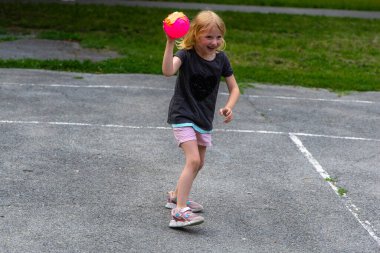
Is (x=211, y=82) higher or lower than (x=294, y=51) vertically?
higher

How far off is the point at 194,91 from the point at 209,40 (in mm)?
450

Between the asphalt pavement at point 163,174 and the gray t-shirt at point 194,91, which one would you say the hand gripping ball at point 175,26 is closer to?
the gray t-shirt at point 194,91

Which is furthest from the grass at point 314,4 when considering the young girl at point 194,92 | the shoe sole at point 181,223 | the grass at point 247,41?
the shoe sole at point 181,223

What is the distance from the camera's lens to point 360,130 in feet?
37.2

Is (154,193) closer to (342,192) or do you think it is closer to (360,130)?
(342,192)

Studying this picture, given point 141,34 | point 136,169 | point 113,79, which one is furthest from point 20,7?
point 136,169

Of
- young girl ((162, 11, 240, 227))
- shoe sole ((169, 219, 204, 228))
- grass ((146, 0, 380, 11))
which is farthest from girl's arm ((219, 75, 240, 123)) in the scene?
grass ((146, 0, 380, 11))

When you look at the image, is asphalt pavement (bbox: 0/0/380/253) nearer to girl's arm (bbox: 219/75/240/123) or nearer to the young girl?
the young girl

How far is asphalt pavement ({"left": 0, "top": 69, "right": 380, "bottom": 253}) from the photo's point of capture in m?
6.64

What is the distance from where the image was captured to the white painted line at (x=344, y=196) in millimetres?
7098

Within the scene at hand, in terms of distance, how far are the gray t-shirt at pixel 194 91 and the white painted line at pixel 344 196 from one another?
5.34 feet

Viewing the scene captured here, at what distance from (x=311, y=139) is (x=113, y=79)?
4610 millimetres

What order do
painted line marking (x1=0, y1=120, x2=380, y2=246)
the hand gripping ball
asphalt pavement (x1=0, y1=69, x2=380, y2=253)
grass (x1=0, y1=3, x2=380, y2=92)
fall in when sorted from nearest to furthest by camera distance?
the hand gripping ball < asphalt pavement (x1=0, y1=69, x2=380, y2=253) < painted line marking (x1=0, y1=120, x2=380, y2=246) < grass (x1=0, y1=3, x2=380, y2=92)

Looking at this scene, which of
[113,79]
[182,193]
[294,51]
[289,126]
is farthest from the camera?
[294,51]
